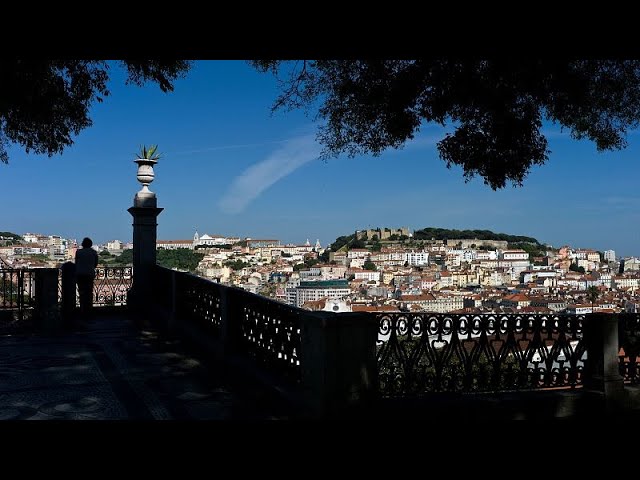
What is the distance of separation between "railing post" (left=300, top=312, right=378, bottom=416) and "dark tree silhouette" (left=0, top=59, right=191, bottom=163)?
384 centimetres

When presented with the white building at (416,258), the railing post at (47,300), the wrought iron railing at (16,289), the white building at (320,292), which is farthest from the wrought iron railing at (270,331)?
the white building at (416,258)

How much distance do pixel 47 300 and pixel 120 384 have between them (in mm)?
4317

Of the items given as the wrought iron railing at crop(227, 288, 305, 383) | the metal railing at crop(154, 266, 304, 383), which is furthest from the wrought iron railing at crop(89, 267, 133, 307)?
the wrought iron railing at crop(227, 288, 305, 383)

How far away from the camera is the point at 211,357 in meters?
7.04

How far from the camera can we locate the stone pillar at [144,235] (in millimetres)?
10977

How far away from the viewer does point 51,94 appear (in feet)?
23.0

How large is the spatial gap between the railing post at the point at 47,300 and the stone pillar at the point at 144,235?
174cm

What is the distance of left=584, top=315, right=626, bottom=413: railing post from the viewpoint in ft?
16.8

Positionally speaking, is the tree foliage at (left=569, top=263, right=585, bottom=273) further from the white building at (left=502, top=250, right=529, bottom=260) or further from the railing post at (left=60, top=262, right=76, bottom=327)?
the railing post at (left=60, top=262, right=76, bottom=327)

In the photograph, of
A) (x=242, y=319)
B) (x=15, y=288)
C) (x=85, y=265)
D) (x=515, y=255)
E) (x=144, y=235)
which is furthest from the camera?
(x=515, y=255)

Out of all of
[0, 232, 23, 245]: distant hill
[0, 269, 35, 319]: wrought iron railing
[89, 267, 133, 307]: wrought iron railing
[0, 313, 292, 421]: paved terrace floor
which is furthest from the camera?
[0, 232, 23, 245]: distant hill

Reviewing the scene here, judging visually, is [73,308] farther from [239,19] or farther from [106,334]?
[239,19]

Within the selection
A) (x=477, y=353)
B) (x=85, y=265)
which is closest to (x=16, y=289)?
(x=85, y=265)

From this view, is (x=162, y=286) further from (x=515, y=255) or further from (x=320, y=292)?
(x=515, y=255)
